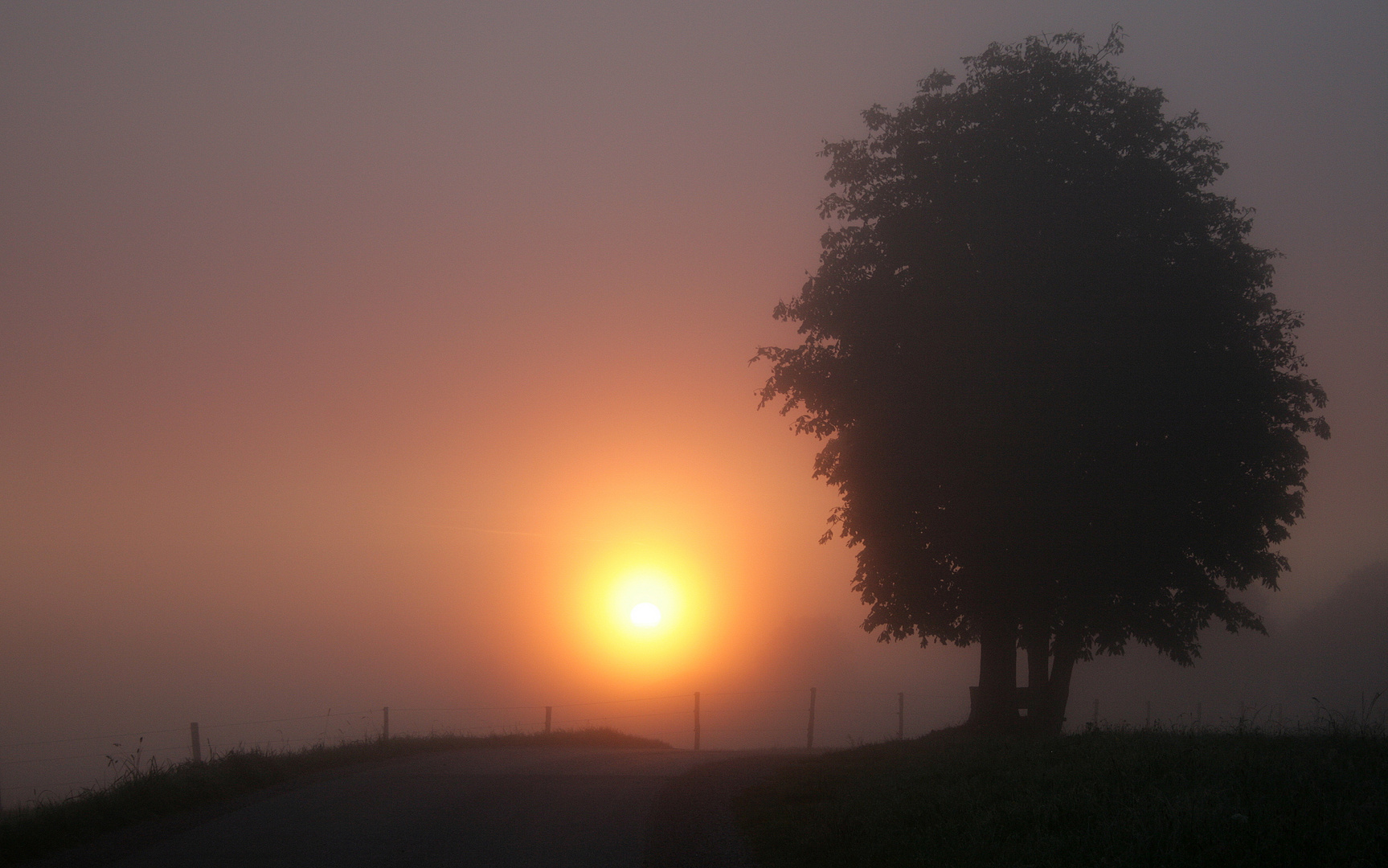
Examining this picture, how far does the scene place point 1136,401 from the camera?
18.8 m

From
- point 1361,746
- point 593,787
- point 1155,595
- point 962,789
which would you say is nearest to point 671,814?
point 593,787

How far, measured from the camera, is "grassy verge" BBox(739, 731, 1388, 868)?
7355mm

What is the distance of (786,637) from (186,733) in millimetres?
136280

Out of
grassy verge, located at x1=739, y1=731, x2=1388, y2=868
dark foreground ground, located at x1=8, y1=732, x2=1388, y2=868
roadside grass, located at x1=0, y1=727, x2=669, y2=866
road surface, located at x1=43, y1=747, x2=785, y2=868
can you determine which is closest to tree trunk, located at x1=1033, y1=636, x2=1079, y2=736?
dark foreground ground, located at x1=8, y1=732, x2=1388, y2=868

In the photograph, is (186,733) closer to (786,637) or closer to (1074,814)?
(1074,814)

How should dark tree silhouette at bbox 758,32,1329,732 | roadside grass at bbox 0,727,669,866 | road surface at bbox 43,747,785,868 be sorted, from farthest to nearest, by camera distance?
1. dark tree silhouette at bbox 758,32,1329,732
2. roadside grass at bbox 0,727,669,866
3. road surface at bbox 43,747,785,868

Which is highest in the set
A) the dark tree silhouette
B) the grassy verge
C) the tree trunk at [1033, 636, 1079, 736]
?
the dark tree silhouette

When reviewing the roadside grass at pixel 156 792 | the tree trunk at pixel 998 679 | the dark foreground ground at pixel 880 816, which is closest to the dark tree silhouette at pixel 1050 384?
the tree trunk at pixel 998 679

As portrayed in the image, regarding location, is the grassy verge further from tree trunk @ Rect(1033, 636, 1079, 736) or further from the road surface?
tree trunk @ Rect(1033, 636, 1079, 736)

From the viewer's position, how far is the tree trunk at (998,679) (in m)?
20.6

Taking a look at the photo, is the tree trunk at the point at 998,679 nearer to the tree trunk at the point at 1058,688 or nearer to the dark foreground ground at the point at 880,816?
the tree trunk at the point at 1058,688

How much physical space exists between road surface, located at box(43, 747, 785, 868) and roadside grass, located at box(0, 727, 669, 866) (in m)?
0.59

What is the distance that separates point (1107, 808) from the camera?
8539 millimetres

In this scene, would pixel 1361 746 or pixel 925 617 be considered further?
pixel 925 617
